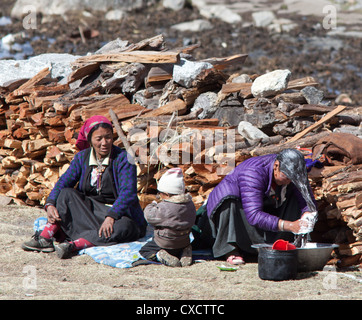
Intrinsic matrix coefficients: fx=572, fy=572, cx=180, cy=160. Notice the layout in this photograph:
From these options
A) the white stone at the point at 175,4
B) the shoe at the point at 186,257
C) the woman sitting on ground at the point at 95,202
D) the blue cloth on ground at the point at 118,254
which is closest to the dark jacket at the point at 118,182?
the woman sitting on ground at the point at 95,202

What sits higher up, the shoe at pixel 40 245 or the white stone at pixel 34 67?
the white stone at pixel 34 67

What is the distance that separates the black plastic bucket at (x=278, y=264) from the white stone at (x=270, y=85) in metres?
2.54

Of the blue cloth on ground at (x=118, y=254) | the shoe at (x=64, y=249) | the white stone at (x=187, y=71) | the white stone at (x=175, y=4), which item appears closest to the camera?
the blue cloth on ground at (x=118, y=254)

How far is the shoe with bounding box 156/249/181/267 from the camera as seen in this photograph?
15.7 ft

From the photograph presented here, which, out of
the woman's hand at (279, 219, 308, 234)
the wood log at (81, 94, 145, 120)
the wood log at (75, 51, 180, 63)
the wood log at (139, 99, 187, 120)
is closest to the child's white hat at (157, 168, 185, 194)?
the woman's hand at (279, 219, 308, 234)

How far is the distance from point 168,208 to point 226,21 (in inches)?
586

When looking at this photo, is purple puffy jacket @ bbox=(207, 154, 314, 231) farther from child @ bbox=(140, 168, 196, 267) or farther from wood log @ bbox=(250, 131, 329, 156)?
wood log @ bbox=(250, 131, 329, 156)

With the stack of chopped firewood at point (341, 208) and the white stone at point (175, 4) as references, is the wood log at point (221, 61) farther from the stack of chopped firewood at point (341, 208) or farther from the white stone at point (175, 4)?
the white stone at point (175, 4)

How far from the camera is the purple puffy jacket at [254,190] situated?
4559 mm

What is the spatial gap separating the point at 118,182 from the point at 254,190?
1.45 meters

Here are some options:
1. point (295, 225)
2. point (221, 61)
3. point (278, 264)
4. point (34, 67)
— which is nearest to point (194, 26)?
point (34, 67)

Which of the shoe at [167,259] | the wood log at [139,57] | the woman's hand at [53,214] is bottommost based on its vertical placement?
the shoe at [167,259]
